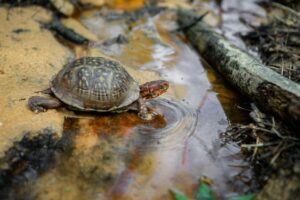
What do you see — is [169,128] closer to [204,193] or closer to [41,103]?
[204,193]

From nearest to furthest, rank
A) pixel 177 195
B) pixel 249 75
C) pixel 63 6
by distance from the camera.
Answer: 1. pixel 177 195
2. pixel 249 75
3. pixel 63 6

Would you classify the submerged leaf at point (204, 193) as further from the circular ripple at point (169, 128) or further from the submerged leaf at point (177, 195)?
the circular ripple at point (169, 128)

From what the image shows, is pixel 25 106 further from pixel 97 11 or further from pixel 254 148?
pixel 97 11

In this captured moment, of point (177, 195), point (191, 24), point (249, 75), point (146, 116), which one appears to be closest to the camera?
point (177, 195)

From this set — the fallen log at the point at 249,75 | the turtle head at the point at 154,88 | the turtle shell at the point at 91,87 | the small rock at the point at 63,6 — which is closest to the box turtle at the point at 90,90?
the turtle shell at the point at 91,87

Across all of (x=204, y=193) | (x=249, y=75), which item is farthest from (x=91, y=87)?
(x=249, y=75)
